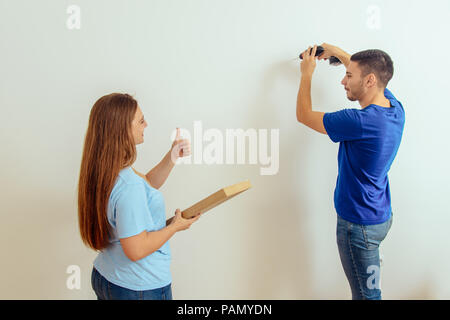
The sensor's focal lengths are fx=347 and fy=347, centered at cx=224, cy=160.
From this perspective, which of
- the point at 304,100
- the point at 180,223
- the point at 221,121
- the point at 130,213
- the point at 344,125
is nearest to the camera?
the point at 130,213

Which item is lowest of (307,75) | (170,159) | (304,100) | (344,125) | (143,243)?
Result: (143,243)

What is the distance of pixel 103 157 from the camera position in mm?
996

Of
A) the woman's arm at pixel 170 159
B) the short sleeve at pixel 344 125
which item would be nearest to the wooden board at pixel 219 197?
the woman's arm at pixel 170 159

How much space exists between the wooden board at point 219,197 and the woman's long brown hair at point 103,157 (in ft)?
0.81

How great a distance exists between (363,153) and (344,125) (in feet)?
0.42

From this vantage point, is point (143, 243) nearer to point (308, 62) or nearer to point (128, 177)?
point (128, 177)

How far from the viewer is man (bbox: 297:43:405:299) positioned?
1.26 meters

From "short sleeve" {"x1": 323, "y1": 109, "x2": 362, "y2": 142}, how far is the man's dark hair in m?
0.17

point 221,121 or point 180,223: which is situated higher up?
point 221,121

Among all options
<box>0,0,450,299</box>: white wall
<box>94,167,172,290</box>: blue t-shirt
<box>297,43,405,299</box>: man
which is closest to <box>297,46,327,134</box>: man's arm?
<box>297,43,405,299</box>: man

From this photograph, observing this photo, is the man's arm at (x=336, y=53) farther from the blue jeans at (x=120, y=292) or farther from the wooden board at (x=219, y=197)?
the blue jeans at (x=120, y=292)

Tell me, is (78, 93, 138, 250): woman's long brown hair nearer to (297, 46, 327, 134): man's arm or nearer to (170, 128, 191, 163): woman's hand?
(170, 128, 191, 163): woman's hand

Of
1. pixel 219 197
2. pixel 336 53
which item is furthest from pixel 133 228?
pixel 336 53

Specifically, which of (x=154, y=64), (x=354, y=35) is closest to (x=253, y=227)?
(x=154, y=64)
